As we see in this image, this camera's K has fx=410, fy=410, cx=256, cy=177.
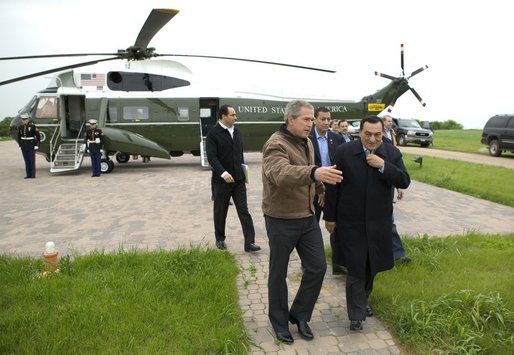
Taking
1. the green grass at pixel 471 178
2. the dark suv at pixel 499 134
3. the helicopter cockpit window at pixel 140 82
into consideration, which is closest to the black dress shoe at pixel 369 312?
the green grass at pixel 471 178

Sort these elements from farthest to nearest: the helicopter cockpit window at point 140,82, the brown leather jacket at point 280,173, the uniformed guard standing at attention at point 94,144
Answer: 1. the helicopter cockpit window at point 140,82
2. the uniformed guard standing at attention at point 94,144
3. the brown leather jacket at point 280,173

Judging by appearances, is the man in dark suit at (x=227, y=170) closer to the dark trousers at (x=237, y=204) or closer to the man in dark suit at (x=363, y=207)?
the dark trousers at (x=237, y=204)

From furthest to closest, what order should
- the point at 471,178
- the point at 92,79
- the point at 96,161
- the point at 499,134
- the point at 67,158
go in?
the point at 499,134
the point at 92,79
the point at 67,158
the point at 96,161
the point at 471,178

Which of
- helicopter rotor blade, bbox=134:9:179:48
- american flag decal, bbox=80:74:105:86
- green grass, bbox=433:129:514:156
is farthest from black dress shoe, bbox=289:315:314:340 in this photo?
green grass, bbox=433:129:514:156

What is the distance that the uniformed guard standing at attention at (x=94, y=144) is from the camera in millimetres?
12844

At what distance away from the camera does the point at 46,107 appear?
1384 centimetres

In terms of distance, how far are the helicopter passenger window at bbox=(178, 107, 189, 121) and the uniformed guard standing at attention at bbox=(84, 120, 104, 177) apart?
2.89 m

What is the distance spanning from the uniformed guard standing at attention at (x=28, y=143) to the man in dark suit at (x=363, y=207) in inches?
462

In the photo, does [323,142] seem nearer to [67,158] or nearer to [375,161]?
[375,161]

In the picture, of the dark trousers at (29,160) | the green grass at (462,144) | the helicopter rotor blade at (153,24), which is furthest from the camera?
the green grass at (462,144)

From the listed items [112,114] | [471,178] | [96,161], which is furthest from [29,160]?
[471,178]

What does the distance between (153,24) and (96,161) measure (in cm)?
673

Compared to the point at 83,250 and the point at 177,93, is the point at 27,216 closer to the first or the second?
the point at 83,250

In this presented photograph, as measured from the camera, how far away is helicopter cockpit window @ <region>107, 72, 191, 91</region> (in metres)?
14.4
